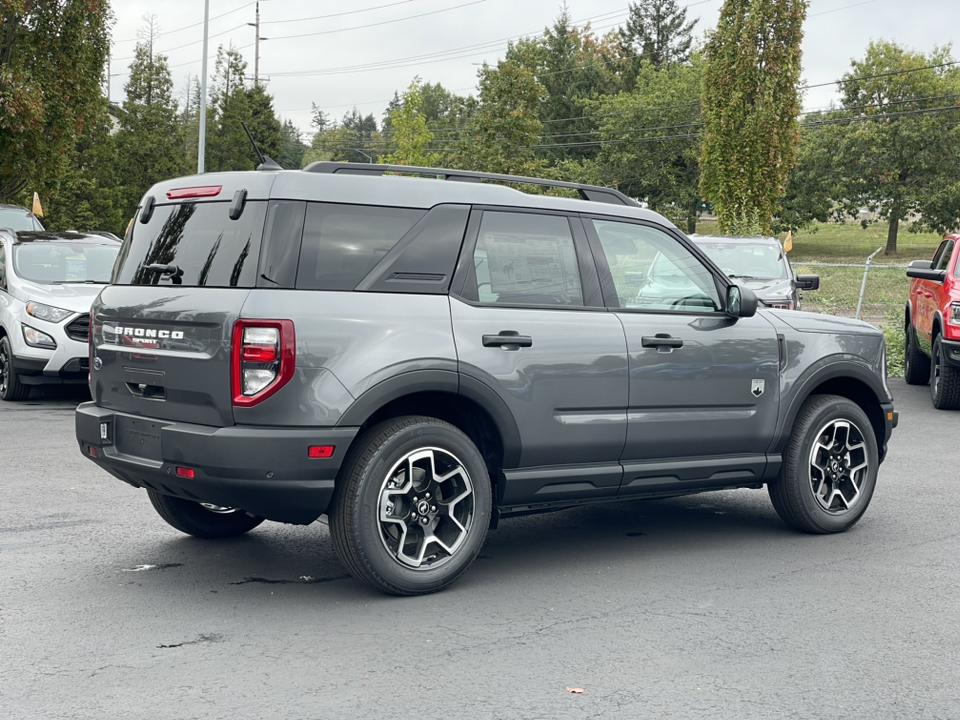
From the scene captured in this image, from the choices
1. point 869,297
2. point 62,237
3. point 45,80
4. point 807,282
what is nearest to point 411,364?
point 62,237

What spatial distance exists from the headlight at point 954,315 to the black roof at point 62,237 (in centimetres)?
975

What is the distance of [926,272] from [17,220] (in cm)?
1362

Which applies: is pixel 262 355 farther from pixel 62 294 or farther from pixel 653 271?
pixel 62 294

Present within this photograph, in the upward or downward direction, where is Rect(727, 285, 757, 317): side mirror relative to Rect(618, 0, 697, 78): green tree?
downward

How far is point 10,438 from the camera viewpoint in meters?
9.97

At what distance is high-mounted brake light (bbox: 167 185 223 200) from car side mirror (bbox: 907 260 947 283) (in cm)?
953

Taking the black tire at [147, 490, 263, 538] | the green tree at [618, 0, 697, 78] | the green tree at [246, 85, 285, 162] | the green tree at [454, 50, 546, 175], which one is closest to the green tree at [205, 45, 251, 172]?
the green tree at [246, 85, 285, 162]

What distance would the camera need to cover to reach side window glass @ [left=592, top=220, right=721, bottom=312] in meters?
6.09

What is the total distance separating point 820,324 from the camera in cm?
682

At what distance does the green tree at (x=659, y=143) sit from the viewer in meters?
67.0

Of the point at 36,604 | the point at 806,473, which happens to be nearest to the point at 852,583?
the point at 806,473

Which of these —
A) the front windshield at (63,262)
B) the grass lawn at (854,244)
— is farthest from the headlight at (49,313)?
the grass lawn at (854,244)

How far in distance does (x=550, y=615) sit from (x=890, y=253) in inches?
2336

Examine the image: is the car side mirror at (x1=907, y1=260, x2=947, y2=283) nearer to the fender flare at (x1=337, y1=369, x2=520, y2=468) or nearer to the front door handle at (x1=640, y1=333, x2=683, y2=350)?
the front door handle at (x1=640, y1=333, x2=683, y2=350)
